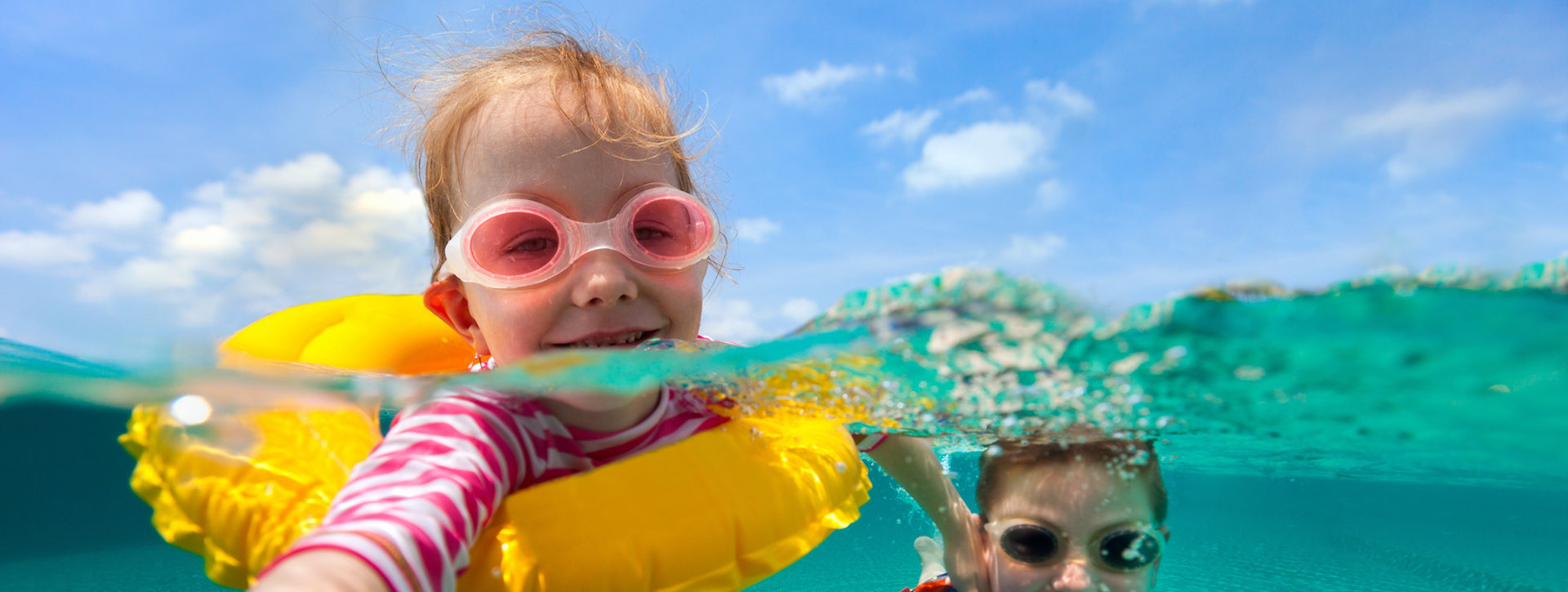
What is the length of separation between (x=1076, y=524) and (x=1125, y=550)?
0.29 metres

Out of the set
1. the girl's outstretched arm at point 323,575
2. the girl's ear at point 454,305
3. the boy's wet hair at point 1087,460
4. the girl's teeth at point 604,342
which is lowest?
the boy's wet hair at point 1087,460

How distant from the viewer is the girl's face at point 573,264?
262 centimetres

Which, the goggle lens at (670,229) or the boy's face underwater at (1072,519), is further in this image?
the boy's face underwater at (1072,519)

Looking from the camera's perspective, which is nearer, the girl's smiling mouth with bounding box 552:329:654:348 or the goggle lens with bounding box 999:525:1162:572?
the girl's smiling mouth with bounding box 552:329:654:348

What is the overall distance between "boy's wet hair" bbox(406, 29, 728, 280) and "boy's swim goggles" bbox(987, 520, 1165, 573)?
2.54m

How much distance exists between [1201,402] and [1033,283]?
1.88 metres

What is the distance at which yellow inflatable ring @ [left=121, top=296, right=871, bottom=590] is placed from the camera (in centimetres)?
216

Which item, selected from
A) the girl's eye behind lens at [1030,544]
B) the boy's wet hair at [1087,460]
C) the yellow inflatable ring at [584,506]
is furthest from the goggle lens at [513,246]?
the boy's wet hair at [1087,460]

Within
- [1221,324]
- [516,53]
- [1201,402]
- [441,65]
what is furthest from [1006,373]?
[441,65]

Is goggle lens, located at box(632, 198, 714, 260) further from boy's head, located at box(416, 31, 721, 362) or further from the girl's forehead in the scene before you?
the girl's forehead

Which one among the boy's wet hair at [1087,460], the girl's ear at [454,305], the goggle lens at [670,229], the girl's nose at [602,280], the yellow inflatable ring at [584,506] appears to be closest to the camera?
the yellow inflatable ring at [584,506]

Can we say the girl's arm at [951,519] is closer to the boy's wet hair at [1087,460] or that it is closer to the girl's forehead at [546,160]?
the boy's wet hair at [1087,460]

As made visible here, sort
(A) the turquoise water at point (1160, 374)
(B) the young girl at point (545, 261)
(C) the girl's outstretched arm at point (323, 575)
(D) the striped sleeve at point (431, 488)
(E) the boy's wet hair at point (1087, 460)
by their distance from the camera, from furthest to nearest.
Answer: (E) the boy's wet hair at point (1087, 460)
(A) the turquoise water at point (1160, 374)
(B) the young girl at point (545, 261)
(D) the striped sleeve at point (431, 488)
(C) the girl's outstretched arm at point (323, 575)

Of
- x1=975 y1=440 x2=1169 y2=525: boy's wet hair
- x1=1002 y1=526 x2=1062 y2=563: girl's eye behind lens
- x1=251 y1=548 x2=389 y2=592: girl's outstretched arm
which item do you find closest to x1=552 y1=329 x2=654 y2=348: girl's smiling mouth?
x1=251 y1=548 x2=389 y2=592: girl's outstretched arm
